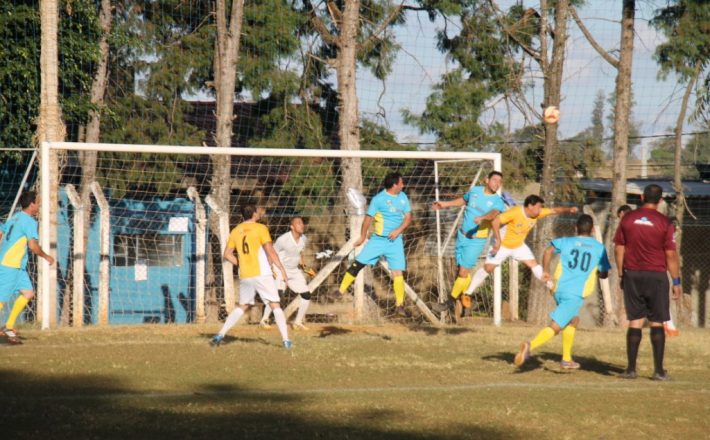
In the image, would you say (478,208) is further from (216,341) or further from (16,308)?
(16,308)

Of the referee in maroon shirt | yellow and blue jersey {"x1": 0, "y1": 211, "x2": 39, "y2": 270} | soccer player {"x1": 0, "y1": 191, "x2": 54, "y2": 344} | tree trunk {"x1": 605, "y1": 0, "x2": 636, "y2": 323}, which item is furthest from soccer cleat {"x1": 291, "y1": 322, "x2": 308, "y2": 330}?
tree trunk {"x1": 605, "y1": 0, "x2": 636, "y2": 323}

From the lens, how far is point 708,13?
2530 centimetres

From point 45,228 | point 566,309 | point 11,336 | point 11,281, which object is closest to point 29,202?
point 11,281

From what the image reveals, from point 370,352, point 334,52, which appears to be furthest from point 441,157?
point 334,52

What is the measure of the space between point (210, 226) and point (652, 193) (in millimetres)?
13282

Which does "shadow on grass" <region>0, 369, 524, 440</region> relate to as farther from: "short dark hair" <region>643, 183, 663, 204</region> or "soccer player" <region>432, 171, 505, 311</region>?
"soccer player" <region>432, 171, 505, 311</region>

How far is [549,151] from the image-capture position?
923 inches

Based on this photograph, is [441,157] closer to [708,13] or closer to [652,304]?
[652,304]

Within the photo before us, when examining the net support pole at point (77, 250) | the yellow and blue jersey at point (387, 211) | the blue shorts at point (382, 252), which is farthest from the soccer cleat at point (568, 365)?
the net support pole at point (77, 250)

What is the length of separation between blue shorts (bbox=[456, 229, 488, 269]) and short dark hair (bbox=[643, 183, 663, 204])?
12.8ft

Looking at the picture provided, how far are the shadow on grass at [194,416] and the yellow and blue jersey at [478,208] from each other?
5.58 m

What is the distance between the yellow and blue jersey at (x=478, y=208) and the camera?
51.9 ft

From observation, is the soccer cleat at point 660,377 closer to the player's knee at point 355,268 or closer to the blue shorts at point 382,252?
the blue shorts at point 382,252

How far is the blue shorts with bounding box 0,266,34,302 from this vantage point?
14.8 m
